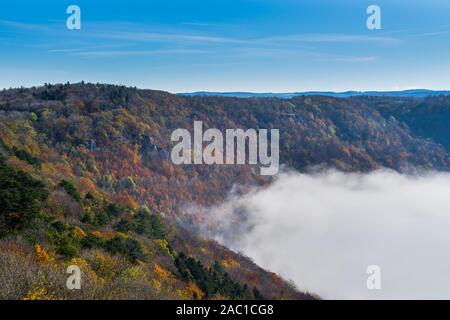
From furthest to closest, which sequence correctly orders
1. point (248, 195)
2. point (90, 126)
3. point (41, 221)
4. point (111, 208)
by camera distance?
point (248, 195)
point (90, 126)
point (111, 208)
point (41, 221)

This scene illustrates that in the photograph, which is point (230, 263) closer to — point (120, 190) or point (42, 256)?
point (42, 256)

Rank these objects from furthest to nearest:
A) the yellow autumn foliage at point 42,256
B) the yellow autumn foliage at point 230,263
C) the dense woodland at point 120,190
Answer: the yellow autumn foliage at point 230,263
the dense woodland at point 120,190
the yellow autumn foliage at point 42,256

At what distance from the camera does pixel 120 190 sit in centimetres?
7988

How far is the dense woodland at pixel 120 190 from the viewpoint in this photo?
1623 cm

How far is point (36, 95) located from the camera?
357ft

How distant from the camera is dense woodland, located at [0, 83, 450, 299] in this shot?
1623cm

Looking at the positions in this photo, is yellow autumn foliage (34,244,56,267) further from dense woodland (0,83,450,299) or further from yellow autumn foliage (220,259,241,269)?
yellow autumn foliage (220,259,241,269)

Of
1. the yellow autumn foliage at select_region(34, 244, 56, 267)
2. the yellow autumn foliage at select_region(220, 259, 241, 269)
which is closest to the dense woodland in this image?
the yellow autumn foliage at select_region(34, 244, 56, 267)

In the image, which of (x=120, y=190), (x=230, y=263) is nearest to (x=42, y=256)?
(x=230, y=263)

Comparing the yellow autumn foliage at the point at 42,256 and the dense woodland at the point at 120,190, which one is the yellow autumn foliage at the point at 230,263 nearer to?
the dense woodland at the point at 120,190

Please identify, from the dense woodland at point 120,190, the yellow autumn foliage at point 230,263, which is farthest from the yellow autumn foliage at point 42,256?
the yellow autumn foliage at point 230,263
